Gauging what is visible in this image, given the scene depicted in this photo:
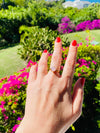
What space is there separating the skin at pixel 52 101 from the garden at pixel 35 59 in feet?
6.54

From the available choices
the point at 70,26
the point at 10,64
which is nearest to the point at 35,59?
the point at 10,64

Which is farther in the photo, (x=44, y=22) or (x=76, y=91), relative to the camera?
(x=44, y=22)

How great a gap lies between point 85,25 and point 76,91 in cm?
2044

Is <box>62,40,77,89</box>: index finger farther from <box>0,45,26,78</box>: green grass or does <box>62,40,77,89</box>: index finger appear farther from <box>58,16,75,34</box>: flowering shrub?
<box>58,16,75,34</box>: flowering shrub

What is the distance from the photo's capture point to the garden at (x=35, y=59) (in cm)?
332

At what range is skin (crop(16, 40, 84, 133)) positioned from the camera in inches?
46.9

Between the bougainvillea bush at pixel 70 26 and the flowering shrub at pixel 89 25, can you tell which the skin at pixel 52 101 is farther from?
the flowering shrub at pixel 89 25

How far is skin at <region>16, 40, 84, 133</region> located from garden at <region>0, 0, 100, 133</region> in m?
1.99

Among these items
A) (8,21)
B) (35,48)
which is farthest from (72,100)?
(8,21)

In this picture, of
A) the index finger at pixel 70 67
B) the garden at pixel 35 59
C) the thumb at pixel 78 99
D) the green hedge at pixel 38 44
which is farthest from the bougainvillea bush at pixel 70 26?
the thumb at pixel 78 99

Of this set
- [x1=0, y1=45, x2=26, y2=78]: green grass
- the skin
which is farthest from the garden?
the skin

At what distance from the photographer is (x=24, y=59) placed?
9.91 m

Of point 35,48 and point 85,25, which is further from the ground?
point 85,25

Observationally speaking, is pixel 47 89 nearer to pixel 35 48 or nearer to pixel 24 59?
pixel 35 48
